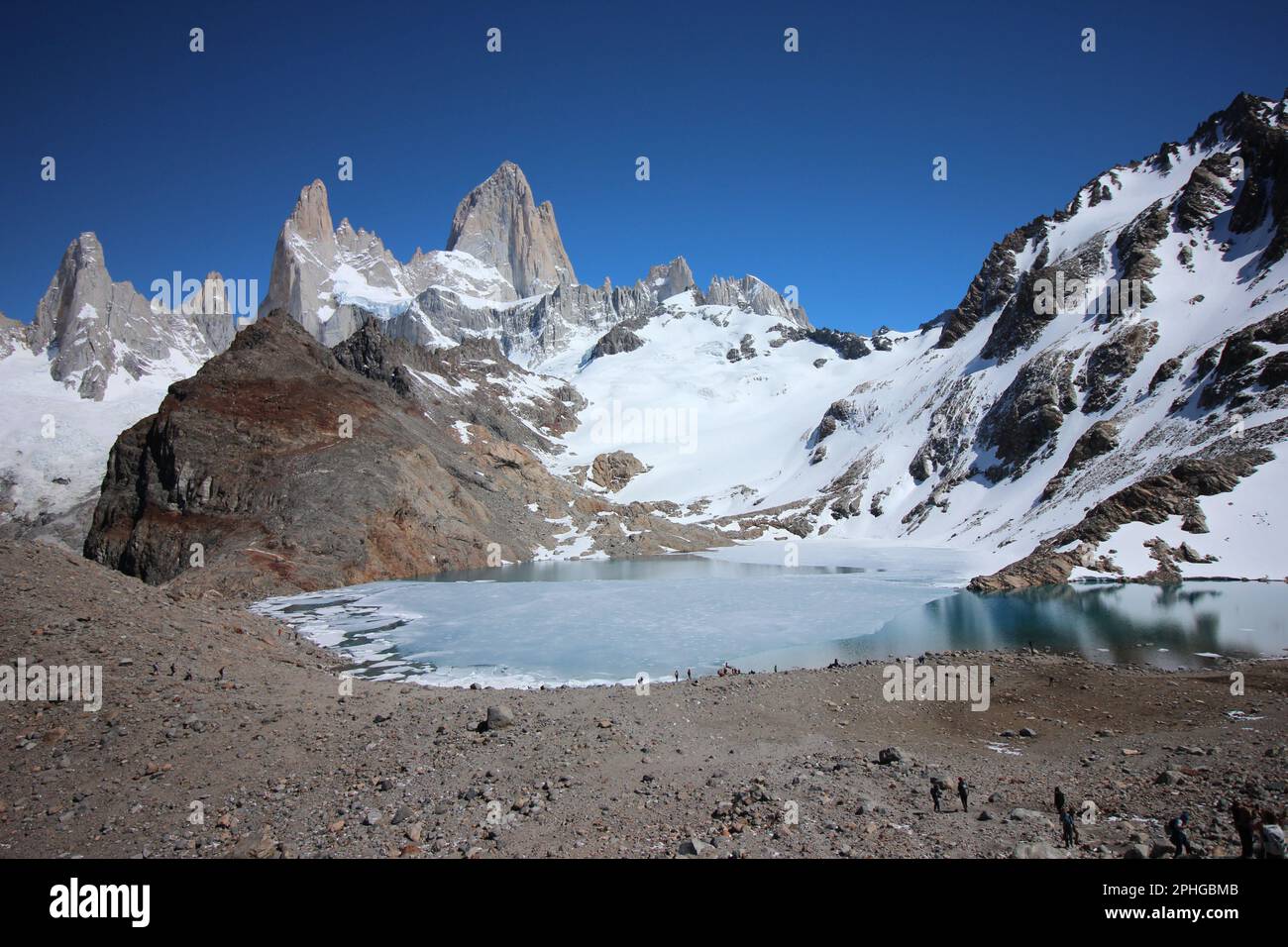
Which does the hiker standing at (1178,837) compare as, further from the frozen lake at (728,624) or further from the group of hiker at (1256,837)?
the frozen lake at (728,624)

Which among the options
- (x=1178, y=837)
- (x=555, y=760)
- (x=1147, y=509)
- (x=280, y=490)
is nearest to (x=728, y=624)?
(x=555, y=760)

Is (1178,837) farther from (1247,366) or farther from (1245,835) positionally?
(1247,366)

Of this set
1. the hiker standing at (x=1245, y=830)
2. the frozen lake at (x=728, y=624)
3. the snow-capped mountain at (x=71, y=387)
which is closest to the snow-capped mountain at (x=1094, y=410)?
the frozen lake at (x=728, y=624)

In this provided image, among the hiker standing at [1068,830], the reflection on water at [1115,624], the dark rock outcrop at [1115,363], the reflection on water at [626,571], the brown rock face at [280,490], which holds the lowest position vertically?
the reflection on water at [1115,624]
